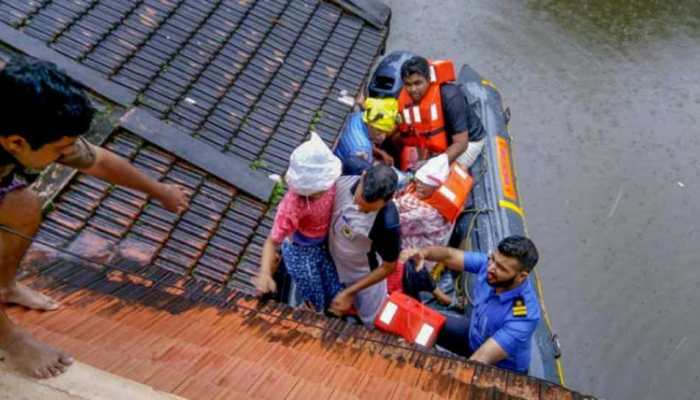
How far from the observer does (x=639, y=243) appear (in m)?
8.76

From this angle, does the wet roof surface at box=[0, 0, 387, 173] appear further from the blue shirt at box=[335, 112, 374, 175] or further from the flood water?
the flood water

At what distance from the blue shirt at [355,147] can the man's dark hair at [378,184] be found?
149cm

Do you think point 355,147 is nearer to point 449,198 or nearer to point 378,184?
point 449,198

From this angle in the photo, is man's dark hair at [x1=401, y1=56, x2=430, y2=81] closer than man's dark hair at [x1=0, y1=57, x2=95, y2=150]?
No

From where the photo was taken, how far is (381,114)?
520 cm

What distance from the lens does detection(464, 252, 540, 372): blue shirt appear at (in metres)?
3.73

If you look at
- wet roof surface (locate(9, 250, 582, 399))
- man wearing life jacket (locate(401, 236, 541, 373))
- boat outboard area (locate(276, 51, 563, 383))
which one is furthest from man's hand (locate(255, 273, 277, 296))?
man wearing life jacket (locate(401, 236, 541, 373))

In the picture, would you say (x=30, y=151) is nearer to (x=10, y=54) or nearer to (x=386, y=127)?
(x=10, y=54)

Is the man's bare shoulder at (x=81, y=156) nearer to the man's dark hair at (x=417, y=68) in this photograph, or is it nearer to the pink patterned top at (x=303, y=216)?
the pink patterned top at (x=303, y=216)

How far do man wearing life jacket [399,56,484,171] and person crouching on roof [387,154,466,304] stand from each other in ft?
2.41

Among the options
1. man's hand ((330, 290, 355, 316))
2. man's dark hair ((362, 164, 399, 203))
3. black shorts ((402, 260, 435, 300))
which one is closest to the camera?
man's dark hair ((362, 164, 399, 203))

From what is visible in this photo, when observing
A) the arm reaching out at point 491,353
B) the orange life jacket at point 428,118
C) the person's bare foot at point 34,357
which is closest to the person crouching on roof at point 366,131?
the orange life jacket at point 428,118

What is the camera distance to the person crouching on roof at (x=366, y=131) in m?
5.05

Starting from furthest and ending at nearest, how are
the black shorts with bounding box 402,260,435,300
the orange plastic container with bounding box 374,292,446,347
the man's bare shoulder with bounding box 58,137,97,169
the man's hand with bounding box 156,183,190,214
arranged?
the black shorts with bounding box 402,260,435,300
the orange plastic container with bounding box 374,292,446,347
the man's hand with bounding box 156,183,190,214
the man's bare shoulder with bounding box 58,137,97,169
